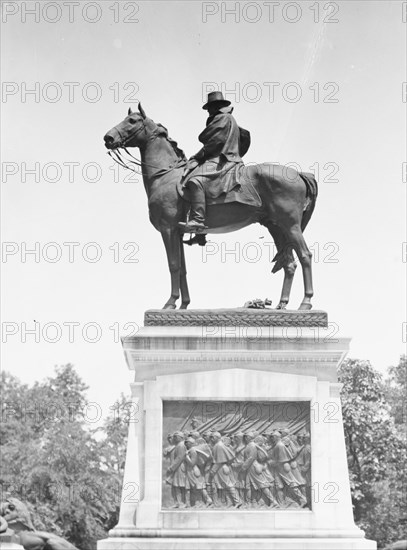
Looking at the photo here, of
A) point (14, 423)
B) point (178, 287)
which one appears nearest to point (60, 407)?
point (14, 423)

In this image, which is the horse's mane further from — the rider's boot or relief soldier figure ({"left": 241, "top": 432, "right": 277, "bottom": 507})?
relief soldier figure ({"left": 241, "top": 432, "right": 277, "bottom": 507})

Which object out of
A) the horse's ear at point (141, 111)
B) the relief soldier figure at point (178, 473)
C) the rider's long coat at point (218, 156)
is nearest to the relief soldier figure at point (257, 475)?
the relief soldier figure at point (178, 473)

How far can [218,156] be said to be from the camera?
17.3m

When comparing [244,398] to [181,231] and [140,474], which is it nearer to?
[140,474]

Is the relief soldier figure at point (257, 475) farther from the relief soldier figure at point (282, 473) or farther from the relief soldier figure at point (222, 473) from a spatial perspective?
the relief soldier figure at point (222, 473)

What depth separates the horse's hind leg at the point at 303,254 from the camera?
Result: 16777 mm

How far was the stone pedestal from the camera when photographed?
50.4 feet

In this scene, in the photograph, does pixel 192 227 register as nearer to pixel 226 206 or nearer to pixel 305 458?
pixel 226 206

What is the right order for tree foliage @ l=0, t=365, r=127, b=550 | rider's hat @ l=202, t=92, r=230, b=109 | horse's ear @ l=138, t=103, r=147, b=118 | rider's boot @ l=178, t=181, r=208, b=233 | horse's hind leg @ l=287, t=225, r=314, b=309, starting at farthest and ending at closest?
tree foliage @ l=0, t=365, r=127, b=550, rider's hat @ l=202, t=92, r=230, b=109, horse's ear @ l=138, t=103, r=147, b=118, horse's hind leg @ l=287, t=225, r=314, b=309, rider's boot @ l=178, t=181, r=208, b=233

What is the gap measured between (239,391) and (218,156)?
14.2 ft

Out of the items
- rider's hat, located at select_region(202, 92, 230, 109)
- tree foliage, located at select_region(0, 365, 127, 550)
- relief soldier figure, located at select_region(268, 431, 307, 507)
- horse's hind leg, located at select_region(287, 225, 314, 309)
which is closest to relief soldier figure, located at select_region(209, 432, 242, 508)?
relief soldier figure, located at select_region(268, 431, 307, 507)

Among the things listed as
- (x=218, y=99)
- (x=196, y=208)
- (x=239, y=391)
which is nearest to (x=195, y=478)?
(x=239, y=391)

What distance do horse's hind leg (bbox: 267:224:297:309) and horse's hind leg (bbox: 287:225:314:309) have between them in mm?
273

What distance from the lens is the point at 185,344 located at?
1582 centimetres
